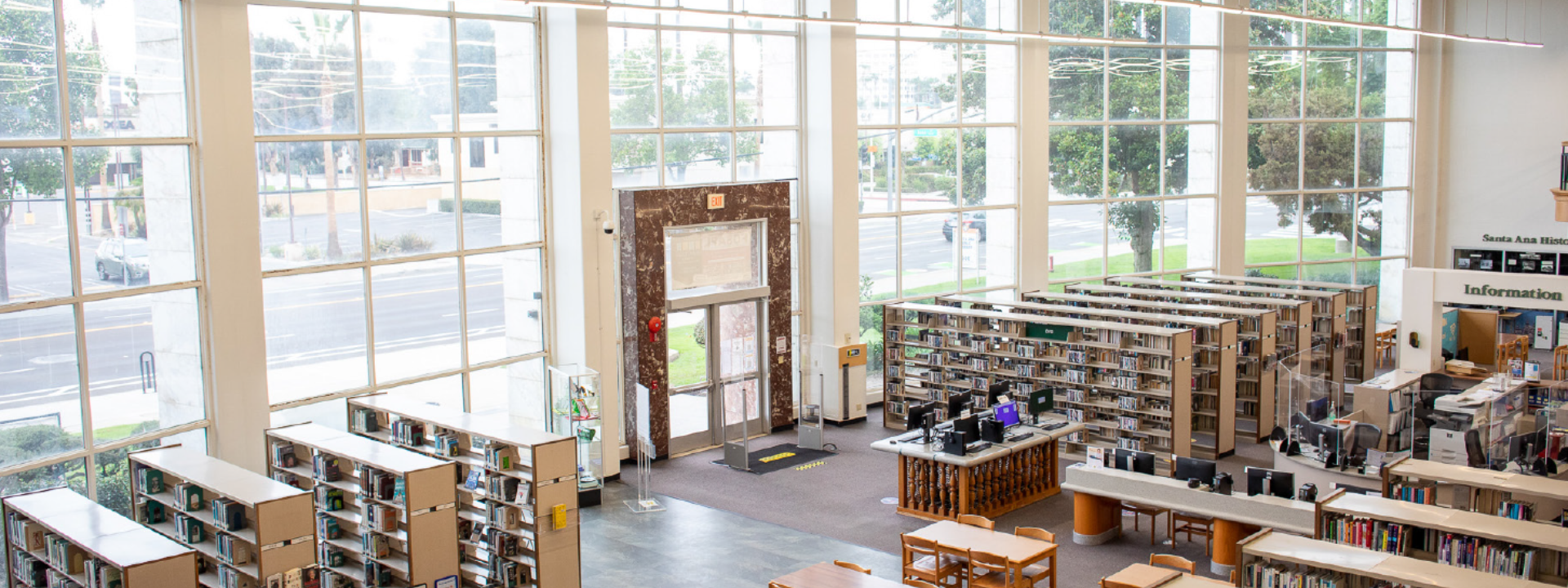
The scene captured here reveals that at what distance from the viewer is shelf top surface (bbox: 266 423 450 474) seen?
917cm

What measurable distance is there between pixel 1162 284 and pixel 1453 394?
4193 millimetres

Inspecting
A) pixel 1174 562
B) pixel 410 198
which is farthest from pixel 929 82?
pixel 1174 562

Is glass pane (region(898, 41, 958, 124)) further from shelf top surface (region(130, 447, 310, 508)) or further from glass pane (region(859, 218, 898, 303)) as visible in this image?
shelf top surface (region(130, 447, 310, 508))

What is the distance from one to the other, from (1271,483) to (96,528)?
8852 mm

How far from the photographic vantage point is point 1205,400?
1484 centimetres

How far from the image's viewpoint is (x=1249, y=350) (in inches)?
602

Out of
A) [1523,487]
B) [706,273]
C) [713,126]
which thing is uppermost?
[713,126]

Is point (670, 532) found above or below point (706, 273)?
below

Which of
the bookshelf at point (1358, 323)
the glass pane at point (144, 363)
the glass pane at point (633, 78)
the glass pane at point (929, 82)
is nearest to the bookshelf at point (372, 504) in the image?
the glass pane at point (144, 363)

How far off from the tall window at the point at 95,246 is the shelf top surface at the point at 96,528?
75 cm

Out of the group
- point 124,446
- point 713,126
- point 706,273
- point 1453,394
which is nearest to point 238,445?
point 124,446

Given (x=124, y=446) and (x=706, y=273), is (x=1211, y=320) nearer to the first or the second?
(x=706, y=273)

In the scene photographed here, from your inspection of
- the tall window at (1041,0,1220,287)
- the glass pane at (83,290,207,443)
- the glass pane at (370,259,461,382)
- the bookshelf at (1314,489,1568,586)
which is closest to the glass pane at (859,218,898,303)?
the tall window at (1041,0,1220,287)

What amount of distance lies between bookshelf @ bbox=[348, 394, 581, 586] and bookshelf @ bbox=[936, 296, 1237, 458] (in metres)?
7.16
